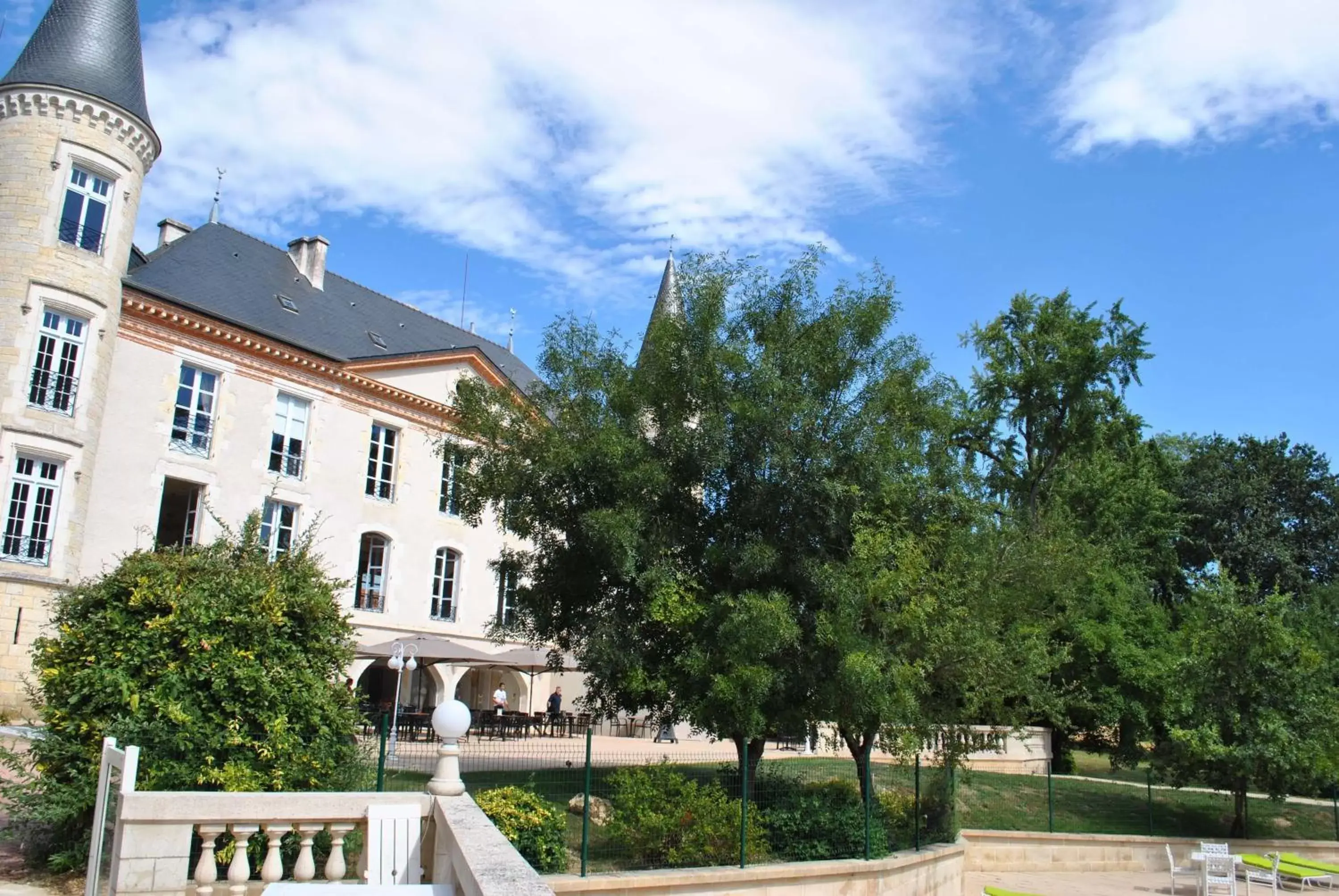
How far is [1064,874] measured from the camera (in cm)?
1967

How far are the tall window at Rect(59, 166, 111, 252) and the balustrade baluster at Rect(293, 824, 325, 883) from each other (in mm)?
21751

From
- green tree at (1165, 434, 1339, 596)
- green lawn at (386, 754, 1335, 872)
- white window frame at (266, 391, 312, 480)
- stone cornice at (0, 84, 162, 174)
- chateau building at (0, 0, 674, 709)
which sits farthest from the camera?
green tree at (1165, 434, 1339, 596)

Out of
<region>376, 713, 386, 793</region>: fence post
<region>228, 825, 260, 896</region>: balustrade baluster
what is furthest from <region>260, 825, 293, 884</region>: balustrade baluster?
<region>376, 713, 386, 793</region>: fence post

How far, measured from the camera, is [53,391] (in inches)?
949

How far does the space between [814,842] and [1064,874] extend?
8759 mm

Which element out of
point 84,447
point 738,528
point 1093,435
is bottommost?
point 738,528

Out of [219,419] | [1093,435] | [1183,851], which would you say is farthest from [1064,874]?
[219,419]

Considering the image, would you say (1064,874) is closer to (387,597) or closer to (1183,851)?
(1183,851)

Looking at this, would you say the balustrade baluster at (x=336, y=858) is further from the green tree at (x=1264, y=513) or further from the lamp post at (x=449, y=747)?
the green tree at (x=1264, y=513)

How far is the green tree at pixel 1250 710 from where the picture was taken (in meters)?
20.6

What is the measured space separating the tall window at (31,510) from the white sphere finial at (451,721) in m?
19.5

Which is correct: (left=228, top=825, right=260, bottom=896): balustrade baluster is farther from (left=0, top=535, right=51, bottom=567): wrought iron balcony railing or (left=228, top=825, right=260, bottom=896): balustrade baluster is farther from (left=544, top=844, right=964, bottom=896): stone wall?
(left=0, top=535, right=51, bottom=567): wrought iron balcony railing

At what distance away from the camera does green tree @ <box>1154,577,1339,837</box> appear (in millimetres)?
20578

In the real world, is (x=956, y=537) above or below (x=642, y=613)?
above
